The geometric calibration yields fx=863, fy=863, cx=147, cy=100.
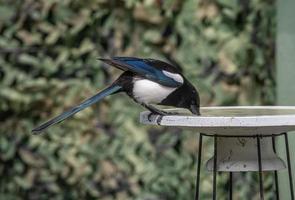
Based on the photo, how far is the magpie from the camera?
289cm

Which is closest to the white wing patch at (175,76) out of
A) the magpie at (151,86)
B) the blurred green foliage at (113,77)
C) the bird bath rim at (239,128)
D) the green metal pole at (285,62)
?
the magpie at (151,86)

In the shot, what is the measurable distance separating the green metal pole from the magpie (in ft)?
3.02

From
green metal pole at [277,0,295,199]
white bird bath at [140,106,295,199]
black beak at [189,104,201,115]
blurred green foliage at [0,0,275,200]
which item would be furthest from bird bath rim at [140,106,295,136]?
blurred green foliage at [0,0,275,200]

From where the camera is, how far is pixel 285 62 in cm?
379

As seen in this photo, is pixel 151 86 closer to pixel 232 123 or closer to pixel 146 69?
pixel 146 69

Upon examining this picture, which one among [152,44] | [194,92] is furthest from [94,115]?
[194,92]

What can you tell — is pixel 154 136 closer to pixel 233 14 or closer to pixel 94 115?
pixel 94 115

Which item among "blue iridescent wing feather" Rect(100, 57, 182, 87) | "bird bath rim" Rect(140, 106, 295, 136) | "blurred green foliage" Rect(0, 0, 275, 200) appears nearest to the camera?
"bird bath rim" Rect(140, 106, 295, 136)

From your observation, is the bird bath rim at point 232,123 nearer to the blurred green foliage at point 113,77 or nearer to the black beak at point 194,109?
the black beak at point 194,109

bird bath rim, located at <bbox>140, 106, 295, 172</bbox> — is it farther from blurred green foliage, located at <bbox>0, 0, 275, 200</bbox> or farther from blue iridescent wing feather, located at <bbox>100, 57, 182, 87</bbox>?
blurred green foliage, located at <bbox>0, 0, 275, 200</bbox>

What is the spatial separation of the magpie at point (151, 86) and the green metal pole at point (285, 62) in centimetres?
92

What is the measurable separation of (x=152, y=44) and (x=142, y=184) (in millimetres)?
767

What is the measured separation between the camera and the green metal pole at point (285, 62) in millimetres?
3725

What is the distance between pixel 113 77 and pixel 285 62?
1210 mm
